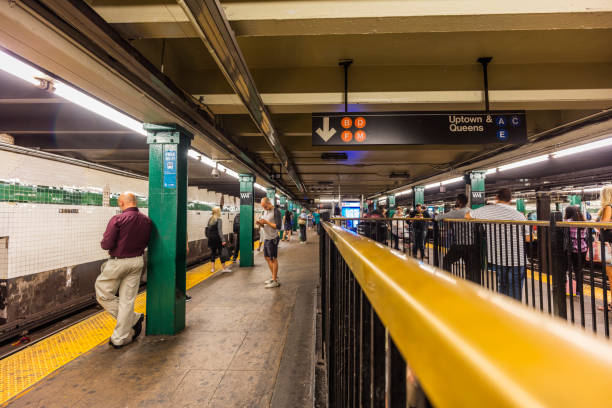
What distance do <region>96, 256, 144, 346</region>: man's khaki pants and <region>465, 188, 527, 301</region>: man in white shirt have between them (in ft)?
14.7

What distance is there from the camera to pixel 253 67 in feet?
12.7

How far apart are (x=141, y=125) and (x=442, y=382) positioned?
4.56 metres

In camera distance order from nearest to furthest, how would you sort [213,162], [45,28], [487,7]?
[45,28] < [487,7] < [213,162]

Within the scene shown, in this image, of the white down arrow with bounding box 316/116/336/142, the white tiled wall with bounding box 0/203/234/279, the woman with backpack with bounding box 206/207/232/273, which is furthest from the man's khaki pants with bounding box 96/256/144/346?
the woman with backpack with bounding box 206/207/232/273

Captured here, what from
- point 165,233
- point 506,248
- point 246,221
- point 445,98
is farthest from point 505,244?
point 246,221

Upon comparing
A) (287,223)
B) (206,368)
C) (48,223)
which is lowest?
(206,368)

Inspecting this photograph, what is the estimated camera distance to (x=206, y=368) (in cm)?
285

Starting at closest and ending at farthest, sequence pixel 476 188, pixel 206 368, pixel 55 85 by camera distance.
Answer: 1. pixel 55 85
2. pixel 206 368
3. pixel 476 188

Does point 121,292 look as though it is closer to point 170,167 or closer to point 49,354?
point 49,354

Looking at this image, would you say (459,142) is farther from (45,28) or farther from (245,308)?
(45,28)

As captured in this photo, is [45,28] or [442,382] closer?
[442,382]

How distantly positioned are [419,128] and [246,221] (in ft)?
17.4

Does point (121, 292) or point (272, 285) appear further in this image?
point (272, 285)

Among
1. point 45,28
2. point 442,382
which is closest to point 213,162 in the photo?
point 45,28
